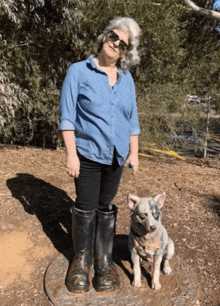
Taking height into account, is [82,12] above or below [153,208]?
above

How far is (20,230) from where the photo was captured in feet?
11.0

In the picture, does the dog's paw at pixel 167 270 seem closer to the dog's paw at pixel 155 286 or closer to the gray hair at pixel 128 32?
the dog's paw at pixel 155 286

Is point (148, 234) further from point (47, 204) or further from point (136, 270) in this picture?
point (47, 204)

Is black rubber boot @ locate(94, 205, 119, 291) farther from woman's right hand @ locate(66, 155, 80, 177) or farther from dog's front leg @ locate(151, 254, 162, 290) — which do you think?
woman's right hand @ locate(66, 155, 80, 177)

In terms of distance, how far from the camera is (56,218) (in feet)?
12.2

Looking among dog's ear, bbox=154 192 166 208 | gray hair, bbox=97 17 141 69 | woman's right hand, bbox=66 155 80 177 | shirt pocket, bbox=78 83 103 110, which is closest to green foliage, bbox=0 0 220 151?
gray hair, bbox=97 17 141 69

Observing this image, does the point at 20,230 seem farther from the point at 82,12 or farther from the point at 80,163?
the point at 82,12

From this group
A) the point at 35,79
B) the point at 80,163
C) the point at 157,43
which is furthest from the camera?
the point at 157,43

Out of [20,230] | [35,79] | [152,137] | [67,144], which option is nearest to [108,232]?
[67,144]

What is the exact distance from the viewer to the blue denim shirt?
2.13 meters

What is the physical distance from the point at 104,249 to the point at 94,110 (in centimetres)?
129

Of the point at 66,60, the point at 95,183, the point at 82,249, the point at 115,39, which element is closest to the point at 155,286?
the point at 82,249

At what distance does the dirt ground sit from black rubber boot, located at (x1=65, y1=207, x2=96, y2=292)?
0.28 m

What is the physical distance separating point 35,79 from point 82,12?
6.07 feet
